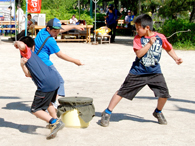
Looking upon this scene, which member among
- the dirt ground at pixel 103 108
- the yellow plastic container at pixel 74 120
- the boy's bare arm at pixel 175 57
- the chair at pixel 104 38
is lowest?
the dirt ground at pixel 103 108

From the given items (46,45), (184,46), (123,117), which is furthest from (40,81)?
(184,46)

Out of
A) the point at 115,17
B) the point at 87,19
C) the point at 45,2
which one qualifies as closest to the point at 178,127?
the point at 115,17

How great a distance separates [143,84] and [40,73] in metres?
1.49

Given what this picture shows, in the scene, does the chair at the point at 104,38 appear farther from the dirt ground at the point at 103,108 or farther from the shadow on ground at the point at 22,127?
the shadow on ground at the point at 22,127

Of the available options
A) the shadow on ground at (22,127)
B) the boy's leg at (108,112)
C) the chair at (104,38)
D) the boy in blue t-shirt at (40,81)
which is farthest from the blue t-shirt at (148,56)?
the chair at (104,38)

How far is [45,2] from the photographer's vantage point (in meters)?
37.0

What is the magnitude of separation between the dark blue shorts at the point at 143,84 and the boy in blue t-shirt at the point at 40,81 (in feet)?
3.46

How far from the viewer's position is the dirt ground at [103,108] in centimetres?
453

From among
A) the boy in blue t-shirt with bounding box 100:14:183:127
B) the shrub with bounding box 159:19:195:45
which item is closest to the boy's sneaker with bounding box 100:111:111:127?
the boy in blue t-shirt with bounding box 100:14:183:127

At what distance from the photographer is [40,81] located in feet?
14.4

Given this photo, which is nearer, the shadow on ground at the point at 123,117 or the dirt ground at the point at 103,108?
the dirt ground at the point at 103,108

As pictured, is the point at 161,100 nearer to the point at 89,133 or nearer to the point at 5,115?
the point at 89,133

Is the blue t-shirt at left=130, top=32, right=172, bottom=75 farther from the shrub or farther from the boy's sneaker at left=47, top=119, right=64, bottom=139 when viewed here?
the shrub

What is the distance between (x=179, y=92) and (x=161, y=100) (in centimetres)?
260
